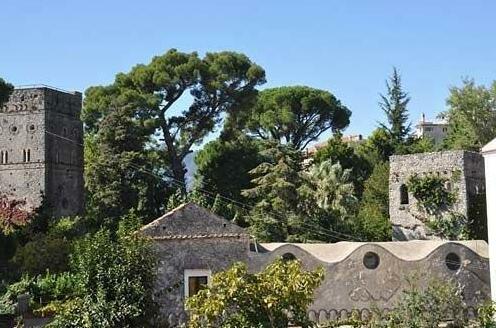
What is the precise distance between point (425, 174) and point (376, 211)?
209 inches

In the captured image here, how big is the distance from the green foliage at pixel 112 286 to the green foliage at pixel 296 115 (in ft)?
127

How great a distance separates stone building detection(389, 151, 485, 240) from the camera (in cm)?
3444

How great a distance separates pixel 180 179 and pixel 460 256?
78.3 ft

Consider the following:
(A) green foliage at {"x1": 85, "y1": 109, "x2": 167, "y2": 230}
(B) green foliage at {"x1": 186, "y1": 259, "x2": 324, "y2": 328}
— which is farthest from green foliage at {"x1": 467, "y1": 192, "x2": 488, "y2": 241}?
(B) green foliage at {"x1": 186, "y1": 259, "x2": 324, "y2": 328}

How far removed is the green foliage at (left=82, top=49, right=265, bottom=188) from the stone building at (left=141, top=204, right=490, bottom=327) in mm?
22433

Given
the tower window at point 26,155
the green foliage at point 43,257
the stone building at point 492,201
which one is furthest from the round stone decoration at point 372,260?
the tower window at point 26,155

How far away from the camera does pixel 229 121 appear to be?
48344 millimetres

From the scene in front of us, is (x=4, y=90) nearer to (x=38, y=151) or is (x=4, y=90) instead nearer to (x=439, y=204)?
(x=38, y=151)

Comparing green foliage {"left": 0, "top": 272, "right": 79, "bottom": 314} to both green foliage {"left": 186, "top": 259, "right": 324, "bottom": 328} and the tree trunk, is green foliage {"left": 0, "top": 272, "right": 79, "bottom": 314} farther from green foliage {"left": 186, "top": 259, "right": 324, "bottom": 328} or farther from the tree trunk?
the tree trunk

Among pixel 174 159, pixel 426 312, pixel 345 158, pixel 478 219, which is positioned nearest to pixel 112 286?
pixel 426 312

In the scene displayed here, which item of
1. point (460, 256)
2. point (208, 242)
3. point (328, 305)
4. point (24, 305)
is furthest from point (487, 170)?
point (24, 305)

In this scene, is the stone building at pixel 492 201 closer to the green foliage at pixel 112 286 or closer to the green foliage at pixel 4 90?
the green foliage at pixel 112 286

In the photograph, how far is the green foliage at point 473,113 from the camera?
47.5 metres

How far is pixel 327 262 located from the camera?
23.5m
